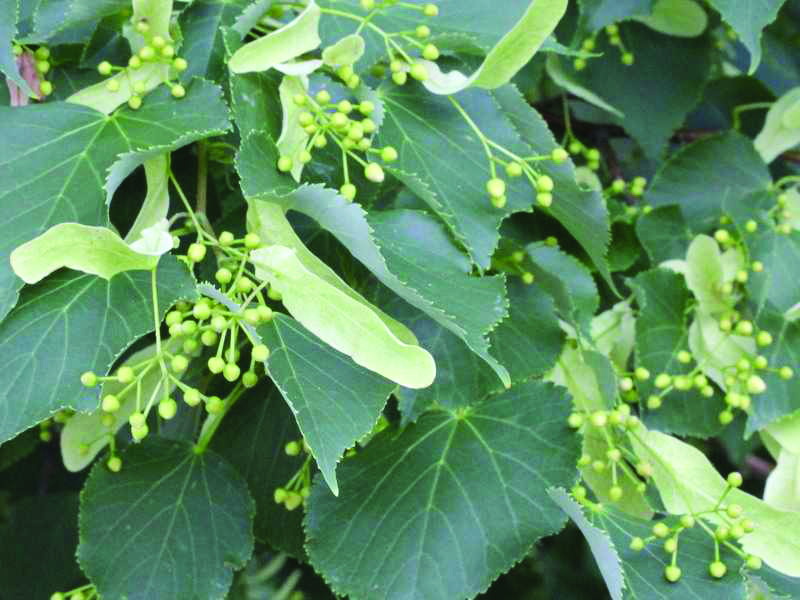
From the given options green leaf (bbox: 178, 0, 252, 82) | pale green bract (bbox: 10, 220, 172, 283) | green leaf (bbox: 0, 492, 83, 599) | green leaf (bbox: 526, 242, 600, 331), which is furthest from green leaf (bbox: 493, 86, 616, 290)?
green leaf (bbox: 0, 492, 83, 599)

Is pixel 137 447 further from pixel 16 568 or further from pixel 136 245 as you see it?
pixel 16 568

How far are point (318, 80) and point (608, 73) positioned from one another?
56 centimetres

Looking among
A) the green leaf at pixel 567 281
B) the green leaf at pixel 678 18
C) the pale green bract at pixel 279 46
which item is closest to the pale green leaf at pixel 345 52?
the pale green bract at pixel 279 46

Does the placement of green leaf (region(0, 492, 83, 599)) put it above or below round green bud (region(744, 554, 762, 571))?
below

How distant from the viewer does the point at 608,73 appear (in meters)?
1.30

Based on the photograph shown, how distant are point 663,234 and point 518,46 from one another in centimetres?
46

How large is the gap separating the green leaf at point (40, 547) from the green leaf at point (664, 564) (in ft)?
2.44

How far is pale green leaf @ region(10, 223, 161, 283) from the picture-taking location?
0.67 meters

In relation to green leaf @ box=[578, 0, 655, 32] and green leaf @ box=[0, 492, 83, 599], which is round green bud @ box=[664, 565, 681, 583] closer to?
green leaf @ box=[578, 0, 655, 32]

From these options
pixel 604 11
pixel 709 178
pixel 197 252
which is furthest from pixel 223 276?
pixel 709 178

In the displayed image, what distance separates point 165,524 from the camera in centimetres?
93

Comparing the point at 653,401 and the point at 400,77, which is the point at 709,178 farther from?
the point at 400,77

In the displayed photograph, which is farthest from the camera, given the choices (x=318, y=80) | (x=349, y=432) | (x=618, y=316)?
(x=618, y=316)

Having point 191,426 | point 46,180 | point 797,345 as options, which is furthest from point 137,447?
point 797,345
